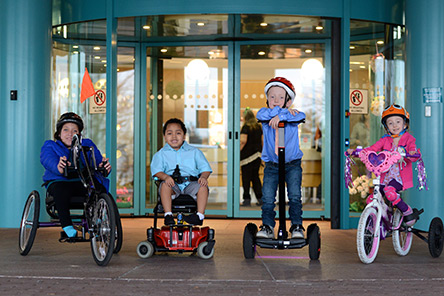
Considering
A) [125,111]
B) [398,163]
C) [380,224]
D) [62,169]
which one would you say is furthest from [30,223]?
[125,111]

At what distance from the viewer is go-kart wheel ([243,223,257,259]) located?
5625 mm

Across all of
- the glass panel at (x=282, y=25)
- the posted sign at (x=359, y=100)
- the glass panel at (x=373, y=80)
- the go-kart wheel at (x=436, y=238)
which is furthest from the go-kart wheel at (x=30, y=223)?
the posted sign at (x=359, y=100)

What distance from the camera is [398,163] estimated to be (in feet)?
19.4

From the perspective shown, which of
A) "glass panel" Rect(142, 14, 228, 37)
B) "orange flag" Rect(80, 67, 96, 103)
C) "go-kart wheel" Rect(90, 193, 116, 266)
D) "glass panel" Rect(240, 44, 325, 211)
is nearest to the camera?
"go-kart wheel" Rect(90, 193, 116, 266)

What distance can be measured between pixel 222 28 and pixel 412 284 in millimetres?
5039

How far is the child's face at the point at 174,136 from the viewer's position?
6.05m

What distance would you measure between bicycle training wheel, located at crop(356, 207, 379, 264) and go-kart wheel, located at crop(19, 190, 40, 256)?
2.61m

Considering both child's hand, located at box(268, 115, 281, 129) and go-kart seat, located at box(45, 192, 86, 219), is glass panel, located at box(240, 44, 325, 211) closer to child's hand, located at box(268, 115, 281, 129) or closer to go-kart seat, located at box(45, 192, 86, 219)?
go-kart seat, located at box(45, 192, 86, 219)


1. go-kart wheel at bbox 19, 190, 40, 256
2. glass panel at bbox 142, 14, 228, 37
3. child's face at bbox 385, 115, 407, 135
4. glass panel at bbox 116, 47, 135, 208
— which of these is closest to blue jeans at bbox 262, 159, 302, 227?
child's face at bbox 385, 115, 407, 135

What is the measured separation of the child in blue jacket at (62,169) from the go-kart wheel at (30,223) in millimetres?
150

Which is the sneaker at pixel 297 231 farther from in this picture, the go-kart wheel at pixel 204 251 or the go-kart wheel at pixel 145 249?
the go-kart wheel at pixel 145 249

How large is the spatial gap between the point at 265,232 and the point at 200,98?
14.0 feet

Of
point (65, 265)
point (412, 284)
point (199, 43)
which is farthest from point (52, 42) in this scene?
point (412, 284)

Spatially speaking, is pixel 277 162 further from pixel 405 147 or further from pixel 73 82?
pixel 73 82
